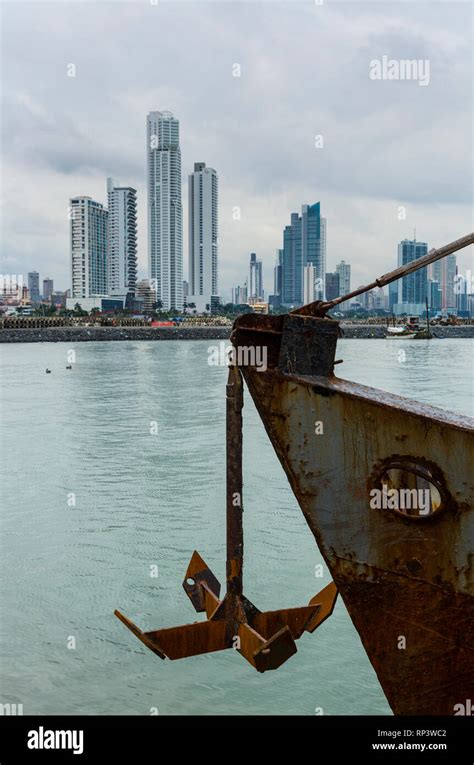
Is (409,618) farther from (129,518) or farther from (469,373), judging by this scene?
(469,373)

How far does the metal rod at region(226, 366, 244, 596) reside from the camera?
611cm

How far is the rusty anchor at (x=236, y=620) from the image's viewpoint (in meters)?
6.23

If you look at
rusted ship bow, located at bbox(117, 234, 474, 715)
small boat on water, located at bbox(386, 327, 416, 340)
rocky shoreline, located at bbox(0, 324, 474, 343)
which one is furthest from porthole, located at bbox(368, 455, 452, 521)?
small boat on water, located at bbox(386, 327, 416, 340)

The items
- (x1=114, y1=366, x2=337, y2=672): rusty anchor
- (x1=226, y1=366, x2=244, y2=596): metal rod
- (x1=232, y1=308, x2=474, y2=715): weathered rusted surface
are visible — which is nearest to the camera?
(x1=232, y1=308, x2=474, y2=715): weathered rusted surface

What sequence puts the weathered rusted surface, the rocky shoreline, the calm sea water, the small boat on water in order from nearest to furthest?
the weathered rusted surface, the calm sea water, the rocky shoreline, the small boat on water

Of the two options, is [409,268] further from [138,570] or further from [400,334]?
[400,334]

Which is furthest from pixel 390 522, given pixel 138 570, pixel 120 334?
pixel 120 334

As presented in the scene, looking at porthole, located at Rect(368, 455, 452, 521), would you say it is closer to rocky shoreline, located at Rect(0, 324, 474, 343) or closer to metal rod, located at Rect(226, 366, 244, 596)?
metal rod, located at Rect(226, 366, 244, 596)

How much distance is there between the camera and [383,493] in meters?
5.18

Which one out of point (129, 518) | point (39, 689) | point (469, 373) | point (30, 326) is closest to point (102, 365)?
point (469, 373)

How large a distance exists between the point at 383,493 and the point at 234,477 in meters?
1.57

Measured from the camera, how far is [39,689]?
797 centimetres

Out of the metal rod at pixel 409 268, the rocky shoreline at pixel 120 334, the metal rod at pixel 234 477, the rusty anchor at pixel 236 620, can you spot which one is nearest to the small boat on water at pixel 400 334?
the rocky shoreline at pixel 120 334
